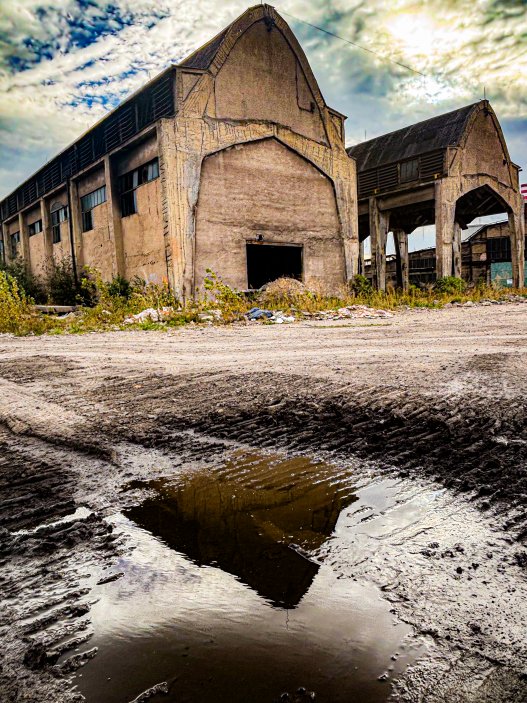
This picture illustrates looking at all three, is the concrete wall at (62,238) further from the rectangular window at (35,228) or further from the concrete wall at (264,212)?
the concrete wall at (264,212)

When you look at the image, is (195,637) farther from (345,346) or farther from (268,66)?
(268,66)

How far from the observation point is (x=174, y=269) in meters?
13.3

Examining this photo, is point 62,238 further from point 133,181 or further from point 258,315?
point 258,315

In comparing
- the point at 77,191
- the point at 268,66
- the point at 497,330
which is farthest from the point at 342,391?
the point at 77,191

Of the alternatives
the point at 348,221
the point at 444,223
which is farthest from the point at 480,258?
the point at 348,221

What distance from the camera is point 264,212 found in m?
15.1

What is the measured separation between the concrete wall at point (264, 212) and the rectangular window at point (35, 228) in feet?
41.1

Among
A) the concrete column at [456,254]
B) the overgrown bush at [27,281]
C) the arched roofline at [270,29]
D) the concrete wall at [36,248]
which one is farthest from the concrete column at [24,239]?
the concrete column at [456,254]

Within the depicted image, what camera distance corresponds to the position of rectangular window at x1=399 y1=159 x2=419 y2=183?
19078mm

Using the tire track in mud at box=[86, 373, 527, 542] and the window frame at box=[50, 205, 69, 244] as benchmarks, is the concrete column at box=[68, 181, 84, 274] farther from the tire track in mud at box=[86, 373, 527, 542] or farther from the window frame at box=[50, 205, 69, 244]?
the tire track in mud at box=[86, 373, 527, 542]

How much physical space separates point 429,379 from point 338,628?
8.35ft

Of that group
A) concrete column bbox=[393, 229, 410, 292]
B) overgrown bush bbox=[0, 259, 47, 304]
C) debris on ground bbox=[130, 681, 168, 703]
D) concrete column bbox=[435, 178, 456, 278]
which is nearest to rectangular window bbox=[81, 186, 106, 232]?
overgrown bush bbox=[0, 259, 47, 304]

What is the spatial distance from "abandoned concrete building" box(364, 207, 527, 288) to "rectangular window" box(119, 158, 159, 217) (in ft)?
65.4

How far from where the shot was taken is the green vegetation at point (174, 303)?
33.6 ft
